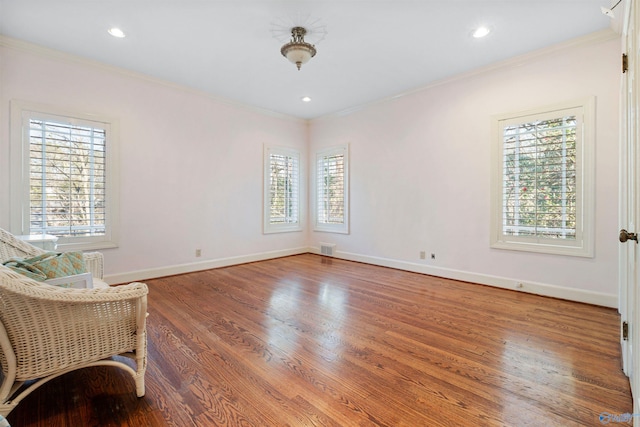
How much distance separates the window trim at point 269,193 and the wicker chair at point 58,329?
3923mm

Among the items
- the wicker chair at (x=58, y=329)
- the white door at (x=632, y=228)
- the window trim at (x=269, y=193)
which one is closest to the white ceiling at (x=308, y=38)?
the white door at (x=632, y=228)

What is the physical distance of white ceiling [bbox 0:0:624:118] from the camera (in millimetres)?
2658

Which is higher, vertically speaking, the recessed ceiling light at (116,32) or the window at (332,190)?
the recessed ceiling light at (116,32)

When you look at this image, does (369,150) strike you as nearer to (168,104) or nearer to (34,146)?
(168,104)

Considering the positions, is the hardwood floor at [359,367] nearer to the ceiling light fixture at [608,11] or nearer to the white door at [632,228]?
the white door at [632,228]

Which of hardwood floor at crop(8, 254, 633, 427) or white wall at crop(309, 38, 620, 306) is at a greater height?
white wall at crop(309, 38, 620, 306)

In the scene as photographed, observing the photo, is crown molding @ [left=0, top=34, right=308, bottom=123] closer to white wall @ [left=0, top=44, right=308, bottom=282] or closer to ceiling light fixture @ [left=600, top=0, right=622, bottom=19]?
white wall @ [left=0, top=44, right=308, bottom=282]

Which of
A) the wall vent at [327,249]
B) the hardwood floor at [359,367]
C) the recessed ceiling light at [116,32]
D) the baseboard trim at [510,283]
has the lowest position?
the hardwood floor at [359,367]

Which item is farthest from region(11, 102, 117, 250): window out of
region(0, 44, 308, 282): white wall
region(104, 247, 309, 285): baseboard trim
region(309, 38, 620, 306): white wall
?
region(309, 38, 620, 306): white wall

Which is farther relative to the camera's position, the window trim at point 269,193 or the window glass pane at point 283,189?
the window glass pane at point 283,189

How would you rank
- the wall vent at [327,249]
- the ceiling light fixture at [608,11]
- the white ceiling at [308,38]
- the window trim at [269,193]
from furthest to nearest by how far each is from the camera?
1. the wall vent at [327,249]
2. the window trim at [269,193]
3. the white ceiling at [308,38]
4. the ceiling light fixture at [608,11]

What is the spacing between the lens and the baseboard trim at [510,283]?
3094 millimetres

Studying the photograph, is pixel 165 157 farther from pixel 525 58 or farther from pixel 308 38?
pixel 525 58

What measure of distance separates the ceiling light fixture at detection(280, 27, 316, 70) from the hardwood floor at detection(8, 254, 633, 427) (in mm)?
2566
